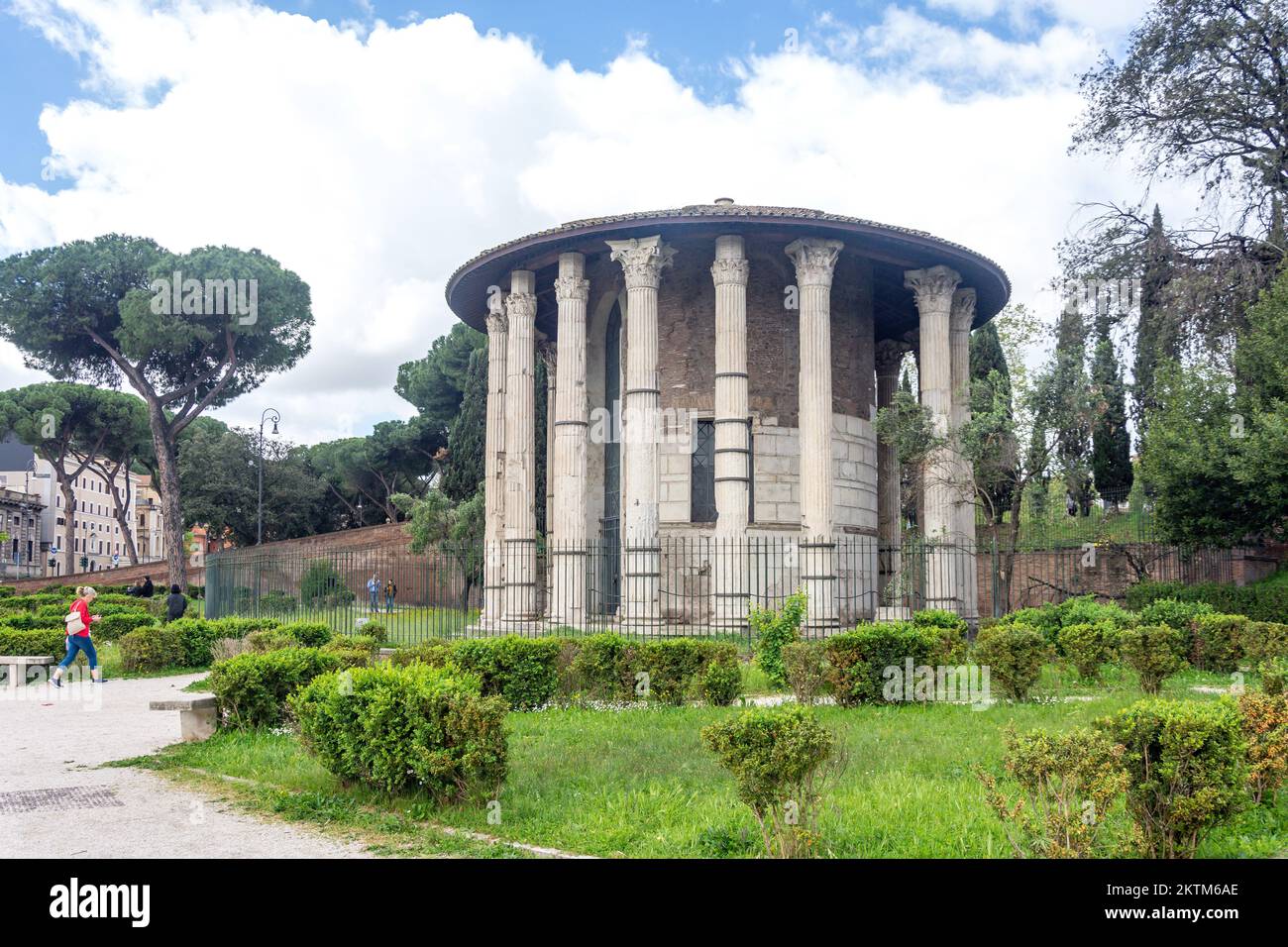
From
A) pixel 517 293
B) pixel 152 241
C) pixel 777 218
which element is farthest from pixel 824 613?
pixel 152 241

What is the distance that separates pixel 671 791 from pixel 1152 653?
7.62m

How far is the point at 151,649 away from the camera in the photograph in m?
18.0

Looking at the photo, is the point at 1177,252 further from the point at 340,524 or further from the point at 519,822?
the point at 340,524

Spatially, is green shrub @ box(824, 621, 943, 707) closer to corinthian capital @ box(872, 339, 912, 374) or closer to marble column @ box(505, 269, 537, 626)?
marble column @ box(505, 269, 537, 626)

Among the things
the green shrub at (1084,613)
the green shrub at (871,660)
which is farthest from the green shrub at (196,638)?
the green shrub at (1084,613)

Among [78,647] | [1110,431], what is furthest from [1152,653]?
[1110,431]

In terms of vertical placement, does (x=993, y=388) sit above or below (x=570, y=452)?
above

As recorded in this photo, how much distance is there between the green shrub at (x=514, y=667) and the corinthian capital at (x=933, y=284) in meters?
13.4

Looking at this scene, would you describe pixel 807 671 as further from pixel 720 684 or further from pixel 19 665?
pixel 19 665

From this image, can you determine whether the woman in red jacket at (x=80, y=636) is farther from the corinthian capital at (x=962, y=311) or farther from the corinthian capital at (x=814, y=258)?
the corinthian capital at (x=962, y=311)

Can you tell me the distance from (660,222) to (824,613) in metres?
7.74

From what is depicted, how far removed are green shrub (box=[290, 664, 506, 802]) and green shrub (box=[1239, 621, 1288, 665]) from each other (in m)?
11.1

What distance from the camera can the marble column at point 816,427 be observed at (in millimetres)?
18891

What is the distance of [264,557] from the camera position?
2141cm
